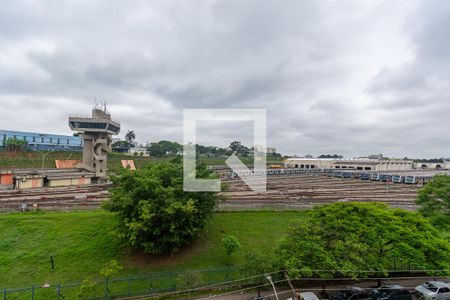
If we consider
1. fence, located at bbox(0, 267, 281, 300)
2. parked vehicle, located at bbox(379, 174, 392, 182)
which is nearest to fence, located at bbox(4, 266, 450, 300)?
fence, located at bbox(0, 267, 281, 300)

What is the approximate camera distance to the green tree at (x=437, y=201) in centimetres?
1727

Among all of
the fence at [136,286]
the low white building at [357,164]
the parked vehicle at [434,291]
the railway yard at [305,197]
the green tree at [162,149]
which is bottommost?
the fence at [136,286]

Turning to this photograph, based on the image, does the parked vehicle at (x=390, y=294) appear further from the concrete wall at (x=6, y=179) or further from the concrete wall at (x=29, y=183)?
the concrete wall at (x=6, y=179)

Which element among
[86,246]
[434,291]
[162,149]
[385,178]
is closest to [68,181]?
[86,246]

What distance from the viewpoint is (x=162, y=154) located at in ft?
335

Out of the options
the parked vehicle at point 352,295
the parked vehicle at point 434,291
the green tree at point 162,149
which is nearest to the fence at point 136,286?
the parked vehicle at point 352,295

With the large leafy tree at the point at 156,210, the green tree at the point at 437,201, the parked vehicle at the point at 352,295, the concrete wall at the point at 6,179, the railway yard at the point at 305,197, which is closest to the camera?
the parked vehicle at the point at 352,295

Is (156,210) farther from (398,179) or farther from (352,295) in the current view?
(398,179)

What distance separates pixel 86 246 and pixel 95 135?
36.3 m

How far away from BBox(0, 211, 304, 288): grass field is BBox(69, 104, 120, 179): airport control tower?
28.2 meters

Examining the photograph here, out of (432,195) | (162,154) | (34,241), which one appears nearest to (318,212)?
(432,195)

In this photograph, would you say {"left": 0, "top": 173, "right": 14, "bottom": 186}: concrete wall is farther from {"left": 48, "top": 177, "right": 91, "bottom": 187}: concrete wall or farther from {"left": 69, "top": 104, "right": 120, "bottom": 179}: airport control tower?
{"left": 69, "top": 104, "right": 120, "bottom": 179}: airport control tower

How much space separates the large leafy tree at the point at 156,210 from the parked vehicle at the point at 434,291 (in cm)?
1242

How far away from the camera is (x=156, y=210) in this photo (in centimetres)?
1616
